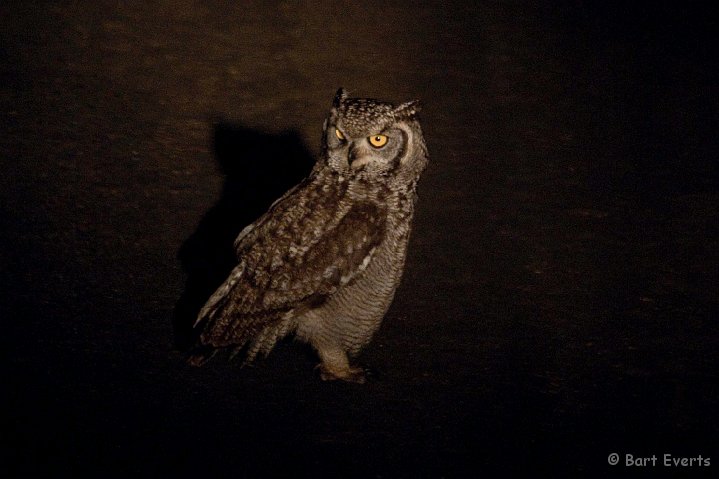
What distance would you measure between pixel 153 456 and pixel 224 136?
2.70m

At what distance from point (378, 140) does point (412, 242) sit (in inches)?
58.3

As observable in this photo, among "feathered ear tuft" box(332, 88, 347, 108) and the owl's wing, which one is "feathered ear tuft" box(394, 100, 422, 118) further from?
the owl's wing

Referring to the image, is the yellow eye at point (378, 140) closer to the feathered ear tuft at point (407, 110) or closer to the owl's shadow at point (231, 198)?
the feathered ear tuft at point (407, 110)

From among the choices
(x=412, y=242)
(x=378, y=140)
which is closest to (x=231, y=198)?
(x=412, y=242)

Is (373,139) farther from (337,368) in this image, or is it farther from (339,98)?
(337,368)

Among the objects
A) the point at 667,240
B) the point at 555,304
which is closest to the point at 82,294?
the point at 555,304

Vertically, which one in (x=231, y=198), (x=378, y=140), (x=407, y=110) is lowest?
(x=231, y=198)

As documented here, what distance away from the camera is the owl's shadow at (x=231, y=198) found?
4.05 m

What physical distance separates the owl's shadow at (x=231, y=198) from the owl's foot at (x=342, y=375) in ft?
1.96

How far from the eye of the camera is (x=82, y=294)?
4.02 meters

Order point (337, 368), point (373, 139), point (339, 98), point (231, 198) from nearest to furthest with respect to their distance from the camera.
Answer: point (373, 139)
point (339, 98)
point (337, 368)
point (231, 198)

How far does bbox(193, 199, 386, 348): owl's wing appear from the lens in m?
3.22

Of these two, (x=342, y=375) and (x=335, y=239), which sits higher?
(x=335, y=239)

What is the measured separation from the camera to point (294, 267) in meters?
3.22
